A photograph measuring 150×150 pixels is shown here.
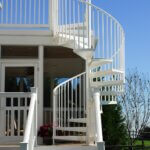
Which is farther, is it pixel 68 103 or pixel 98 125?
pixel 68 103

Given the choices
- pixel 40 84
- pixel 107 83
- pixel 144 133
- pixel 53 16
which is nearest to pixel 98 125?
pixel 107 83

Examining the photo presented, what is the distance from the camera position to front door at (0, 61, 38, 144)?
28.8ft

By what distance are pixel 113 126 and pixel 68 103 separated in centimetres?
445

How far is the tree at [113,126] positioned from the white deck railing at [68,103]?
3585mm

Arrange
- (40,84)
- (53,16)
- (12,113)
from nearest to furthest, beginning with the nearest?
(12,113) → (40,84) → (53,16)

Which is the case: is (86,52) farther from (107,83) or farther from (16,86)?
(16,86)

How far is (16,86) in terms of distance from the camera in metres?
10.1

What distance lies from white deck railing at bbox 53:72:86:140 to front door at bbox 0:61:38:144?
0.69 meters

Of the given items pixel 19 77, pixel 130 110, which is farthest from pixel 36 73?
pixel 130 110

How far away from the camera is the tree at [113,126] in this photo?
1320 cm

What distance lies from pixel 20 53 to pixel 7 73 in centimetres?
59

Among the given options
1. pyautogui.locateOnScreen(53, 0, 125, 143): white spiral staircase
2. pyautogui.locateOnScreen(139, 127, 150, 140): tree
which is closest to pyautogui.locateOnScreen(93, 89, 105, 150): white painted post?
pyautogui.locateOnScreen(53, 0, 125, 143): white spiral staircase

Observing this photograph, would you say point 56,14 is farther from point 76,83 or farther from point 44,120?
point 44,120

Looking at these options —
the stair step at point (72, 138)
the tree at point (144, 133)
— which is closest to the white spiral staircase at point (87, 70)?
the stair step at point (72, 138)
